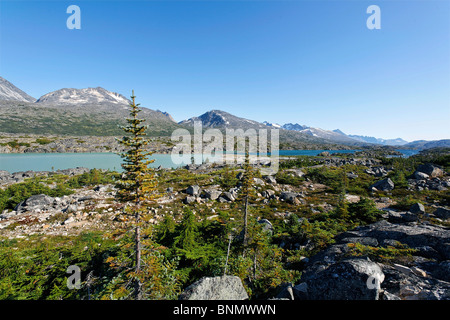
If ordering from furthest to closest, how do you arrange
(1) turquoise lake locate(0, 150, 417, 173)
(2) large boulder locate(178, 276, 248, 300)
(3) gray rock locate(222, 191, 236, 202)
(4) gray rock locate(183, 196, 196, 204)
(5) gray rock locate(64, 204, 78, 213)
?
(1) turquoise lake locate(0, 150, 417, 173), (3) gray rock locate(222, 191, 236, 202), (4) gray rock locate(183, 196, 196, 204), (5) gray rock locate(64, 204, 78, 213), (2) large boulder locate(178, 276, 248, 300)

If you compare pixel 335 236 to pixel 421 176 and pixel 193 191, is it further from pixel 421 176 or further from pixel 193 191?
pixel 421 176

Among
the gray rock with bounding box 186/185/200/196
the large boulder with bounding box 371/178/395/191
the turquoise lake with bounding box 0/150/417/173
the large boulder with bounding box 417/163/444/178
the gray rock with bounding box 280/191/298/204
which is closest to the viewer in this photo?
the gray rock with bounding box 280/191/298/204

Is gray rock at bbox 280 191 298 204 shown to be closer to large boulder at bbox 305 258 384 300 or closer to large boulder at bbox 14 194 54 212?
large boulder at bbox 305 258 384 300

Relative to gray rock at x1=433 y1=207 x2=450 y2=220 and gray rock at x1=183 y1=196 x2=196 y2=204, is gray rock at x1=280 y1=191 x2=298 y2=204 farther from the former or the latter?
gray rock at x1=433 y1=207 x2=450 y2=220

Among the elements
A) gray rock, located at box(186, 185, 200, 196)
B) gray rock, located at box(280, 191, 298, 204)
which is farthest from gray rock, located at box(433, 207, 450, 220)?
gray rock, located at box(186, 185, 200, 196)

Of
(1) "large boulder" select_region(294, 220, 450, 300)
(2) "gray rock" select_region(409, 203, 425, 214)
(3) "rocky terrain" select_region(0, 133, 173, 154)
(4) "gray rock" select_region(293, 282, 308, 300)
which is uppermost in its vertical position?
(3) "rocky terrain" select_region(0, 133, 173, 154)

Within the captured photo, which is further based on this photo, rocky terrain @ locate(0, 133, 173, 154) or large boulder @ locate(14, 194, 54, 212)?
rocky terrain @ locate(0, 133, 173, 154)

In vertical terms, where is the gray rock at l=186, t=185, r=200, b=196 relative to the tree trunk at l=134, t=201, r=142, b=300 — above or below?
below

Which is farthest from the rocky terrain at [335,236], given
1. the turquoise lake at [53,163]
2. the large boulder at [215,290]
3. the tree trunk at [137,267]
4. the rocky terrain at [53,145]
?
Result: the rocky terrain at [53,145]

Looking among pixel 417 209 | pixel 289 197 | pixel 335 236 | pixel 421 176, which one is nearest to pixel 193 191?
pixel 289 197
